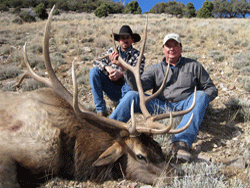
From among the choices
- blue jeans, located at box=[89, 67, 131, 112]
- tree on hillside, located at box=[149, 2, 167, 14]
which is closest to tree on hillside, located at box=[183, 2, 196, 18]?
tree on hillside, located at box=[149, 2, 167, 14]

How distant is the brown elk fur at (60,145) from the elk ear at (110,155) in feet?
0.26

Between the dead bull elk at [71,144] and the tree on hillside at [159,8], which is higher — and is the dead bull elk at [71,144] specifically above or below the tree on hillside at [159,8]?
below

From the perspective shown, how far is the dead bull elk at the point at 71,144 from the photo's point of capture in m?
2.27

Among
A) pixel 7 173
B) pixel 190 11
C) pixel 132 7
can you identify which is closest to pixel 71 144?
pixel 7 173

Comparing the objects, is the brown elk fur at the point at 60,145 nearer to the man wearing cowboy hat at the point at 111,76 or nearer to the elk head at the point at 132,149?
the elk head at the point at 132,149

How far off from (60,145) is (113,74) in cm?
222

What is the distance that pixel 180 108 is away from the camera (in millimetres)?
3705

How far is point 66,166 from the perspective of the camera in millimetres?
2455

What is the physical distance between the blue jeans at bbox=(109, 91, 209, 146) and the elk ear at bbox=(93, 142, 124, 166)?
109 centimetres

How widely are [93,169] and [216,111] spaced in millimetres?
3313

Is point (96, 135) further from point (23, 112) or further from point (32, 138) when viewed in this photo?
point (23, 112)

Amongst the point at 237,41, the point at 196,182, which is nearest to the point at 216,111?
the point at 196,182

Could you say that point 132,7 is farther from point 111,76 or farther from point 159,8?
point 111,76

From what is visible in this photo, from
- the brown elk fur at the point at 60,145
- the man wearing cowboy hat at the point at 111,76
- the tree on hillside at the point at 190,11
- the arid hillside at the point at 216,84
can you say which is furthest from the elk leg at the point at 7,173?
the tree on hillside at the point at 190,11
